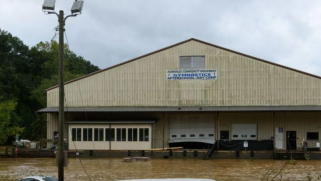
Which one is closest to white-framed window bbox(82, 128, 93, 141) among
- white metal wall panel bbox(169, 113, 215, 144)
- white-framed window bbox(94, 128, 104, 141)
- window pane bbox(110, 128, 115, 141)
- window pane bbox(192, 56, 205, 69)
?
white-framed window bbox(94, 128, 104, 141)

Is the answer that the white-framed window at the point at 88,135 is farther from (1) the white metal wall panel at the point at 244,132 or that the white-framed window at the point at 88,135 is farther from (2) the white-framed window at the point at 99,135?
(1) the white metal wall panel at the point at 244,132

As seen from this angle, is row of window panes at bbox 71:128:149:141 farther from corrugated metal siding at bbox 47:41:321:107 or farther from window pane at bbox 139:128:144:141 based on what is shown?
corrugated metal siding at bbox 47:41:321:107

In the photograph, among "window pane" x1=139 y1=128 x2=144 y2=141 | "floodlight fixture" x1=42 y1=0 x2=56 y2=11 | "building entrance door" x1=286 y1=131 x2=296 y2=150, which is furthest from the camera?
"window pane" x1=139 y1=128 x2=144 y2=141

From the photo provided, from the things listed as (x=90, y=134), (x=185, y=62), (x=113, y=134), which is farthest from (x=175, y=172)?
(x=185, y=62)

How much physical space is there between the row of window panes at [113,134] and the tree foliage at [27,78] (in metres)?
25.2

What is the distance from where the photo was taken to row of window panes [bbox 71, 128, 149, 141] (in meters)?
48.9

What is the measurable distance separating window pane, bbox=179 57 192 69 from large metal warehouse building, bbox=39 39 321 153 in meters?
0.10

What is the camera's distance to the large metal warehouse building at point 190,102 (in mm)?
48312

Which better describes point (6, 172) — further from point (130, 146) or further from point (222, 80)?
point (222, 80)

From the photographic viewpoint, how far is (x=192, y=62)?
1962 inches

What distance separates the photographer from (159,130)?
50.5 metres

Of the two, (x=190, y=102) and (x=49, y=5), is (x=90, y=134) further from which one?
(x=49, y=5)

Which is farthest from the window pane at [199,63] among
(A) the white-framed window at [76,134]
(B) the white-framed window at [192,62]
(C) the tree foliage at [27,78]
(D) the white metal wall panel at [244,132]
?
(C) the tree foliage at [27,78]

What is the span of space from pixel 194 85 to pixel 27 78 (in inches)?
1789
